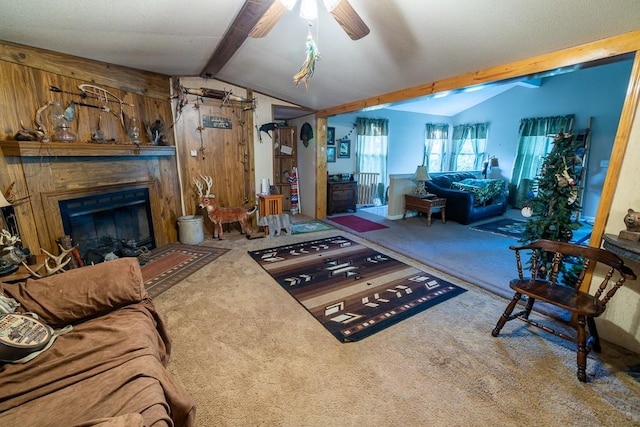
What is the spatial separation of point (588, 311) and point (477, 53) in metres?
2.11

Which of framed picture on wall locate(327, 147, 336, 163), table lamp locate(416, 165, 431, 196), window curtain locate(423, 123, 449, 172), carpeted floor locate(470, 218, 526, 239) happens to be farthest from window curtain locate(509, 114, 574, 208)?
framed picture on wall locate(327, 147, 336, 163)

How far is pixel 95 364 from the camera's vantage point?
1145 mm

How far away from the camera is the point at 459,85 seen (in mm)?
2717

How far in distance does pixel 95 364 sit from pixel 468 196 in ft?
17.6

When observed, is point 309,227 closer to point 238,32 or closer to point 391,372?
point 238,32

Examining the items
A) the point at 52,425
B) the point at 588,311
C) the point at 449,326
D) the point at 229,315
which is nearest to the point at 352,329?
the point at 449,326

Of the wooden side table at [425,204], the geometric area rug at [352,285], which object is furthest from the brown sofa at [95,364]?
the wooden side table at [425,204]

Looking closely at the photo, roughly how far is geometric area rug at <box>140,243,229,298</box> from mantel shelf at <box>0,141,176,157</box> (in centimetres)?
132

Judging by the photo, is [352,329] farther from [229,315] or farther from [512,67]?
[512,67]

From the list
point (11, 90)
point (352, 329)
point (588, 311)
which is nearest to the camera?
point (588, 311)

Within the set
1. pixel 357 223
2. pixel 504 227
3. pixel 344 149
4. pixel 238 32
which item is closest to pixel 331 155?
pixel 344 149

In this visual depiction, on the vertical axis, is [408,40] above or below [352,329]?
above

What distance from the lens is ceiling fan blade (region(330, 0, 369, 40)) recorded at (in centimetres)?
161

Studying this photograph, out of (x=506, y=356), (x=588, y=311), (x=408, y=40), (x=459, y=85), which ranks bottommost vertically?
(x=506, y=356)
